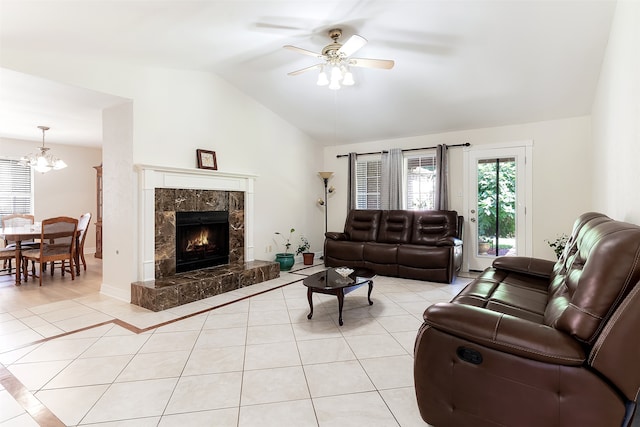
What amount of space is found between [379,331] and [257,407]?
139 centimetres

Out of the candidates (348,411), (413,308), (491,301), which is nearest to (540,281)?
(491,301)

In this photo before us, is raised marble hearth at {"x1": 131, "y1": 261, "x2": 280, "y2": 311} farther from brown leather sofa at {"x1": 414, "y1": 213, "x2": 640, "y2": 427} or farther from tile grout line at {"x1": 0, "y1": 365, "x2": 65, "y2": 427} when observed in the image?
brown leather sofa at {"x1": 414, "y1": 213, "x2": 640, "y2": 427}

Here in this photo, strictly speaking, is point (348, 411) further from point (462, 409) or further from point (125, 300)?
point (125, 300)

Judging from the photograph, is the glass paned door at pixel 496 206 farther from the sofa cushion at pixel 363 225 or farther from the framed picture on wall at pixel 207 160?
the framed picture on wall at pixel 207 160

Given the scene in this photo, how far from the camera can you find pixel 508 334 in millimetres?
1369

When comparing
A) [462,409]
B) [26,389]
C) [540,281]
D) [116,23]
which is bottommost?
[26,389]

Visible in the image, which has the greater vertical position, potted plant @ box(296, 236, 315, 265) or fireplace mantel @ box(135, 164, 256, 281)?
fireplace mantel @ box(135, 164, 256, 281)

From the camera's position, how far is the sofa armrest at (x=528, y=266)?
110 inches

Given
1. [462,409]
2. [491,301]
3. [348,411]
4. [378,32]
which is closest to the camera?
[462,409]

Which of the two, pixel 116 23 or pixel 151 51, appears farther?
pixel 151 51

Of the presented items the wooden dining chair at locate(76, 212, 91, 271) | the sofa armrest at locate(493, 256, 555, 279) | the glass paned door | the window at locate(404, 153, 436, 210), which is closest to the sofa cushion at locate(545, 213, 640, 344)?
the sofa armrest at locate(493, 256, 555, 279)

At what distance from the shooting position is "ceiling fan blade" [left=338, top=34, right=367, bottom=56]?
2.66 metres

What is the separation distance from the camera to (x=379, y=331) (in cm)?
287

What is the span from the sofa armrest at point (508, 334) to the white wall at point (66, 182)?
7934 mm
